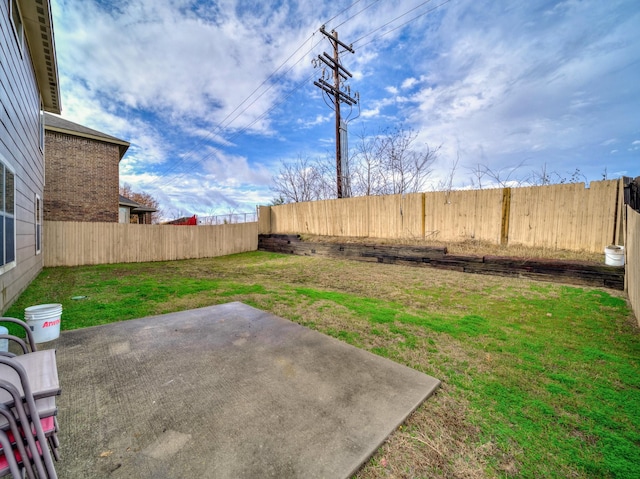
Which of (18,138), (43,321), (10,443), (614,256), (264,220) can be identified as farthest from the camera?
(264,220)

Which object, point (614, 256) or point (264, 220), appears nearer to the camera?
point (614, 256)

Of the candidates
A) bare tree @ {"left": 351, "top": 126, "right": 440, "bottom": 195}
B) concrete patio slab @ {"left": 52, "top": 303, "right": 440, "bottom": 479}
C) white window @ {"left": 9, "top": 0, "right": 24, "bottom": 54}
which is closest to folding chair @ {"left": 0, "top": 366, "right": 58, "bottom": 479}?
concrete patio slab @ {"left": 52, "top": 303, "right": 440, "bottom": 479}

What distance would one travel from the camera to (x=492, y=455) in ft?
4.51

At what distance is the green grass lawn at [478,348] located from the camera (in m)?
1.39

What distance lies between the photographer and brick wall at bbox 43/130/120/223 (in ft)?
38.7

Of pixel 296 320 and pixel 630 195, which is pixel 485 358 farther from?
pixel 630 195

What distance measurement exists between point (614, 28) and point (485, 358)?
24.1 ft

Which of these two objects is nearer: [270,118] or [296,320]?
[296,320]

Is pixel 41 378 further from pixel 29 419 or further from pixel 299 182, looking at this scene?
pixel 299 182

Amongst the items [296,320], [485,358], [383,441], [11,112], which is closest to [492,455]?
[383,441]

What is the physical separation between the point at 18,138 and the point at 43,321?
3740mm

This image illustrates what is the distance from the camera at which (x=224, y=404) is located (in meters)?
1.72

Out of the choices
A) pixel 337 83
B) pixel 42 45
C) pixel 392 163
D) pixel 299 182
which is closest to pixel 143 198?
pixel 299 182

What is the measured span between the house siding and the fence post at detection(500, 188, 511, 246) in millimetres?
9703
